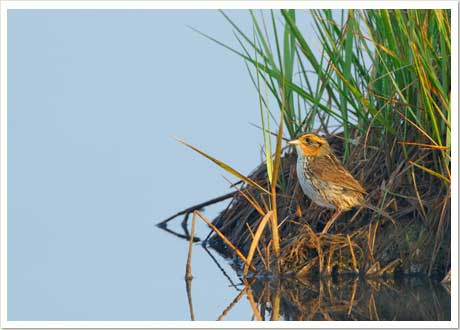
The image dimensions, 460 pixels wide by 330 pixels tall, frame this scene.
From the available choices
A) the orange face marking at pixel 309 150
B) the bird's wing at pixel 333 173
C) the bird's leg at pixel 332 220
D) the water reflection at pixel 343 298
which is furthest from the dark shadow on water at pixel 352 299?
Result: the orange face marking at pixel 309 150

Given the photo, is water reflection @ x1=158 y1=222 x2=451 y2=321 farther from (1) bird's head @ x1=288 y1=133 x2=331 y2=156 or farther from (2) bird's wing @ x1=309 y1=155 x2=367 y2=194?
(1) bird's head @ x1=288 y1=133 x2=331 y2=156

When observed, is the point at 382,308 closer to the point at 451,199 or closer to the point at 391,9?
the point at 451,199

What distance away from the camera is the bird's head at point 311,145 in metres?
10.8

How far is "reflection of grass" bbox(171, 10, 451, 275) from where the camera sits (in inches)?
394

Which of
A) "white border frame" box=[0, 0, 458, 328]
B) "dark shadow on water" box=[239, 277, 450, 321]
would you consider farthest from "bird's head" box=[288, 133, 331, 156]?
"dark shadow on water" box=[239, 277, 450, 321]

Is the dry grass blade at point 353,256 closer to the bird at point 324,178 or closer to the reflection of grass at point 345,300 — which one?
the reflection of grass at point 345,300

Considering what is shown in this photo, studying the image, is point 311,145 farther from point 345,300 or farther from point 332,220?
point 345,300

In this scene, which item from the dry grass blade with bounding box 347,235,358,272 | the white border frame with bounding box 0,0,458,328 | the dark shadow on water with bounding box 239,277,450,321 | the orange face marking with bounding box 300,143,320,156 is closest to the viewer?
the white border frame with bounding box 0,0,458,328

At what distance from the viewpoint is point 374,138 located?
1077 cm

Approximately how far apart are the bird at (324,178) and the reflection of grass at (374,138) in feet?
0.49

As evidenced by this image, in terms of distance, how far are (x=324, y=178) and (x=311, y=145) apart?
364 mm

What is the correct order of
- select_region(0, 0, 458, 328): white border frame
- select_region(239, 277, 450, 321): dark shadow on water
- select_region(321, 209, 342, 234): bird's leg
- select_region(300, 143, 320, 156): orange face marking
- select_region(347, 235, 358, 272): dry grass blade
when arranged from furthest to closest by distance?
select_region(300, 143, 320, 156): orange face marking < select_region(321, 209, 342, 234): bird's leg < select_region(347, 235, 358, 272): dry grass blade < select_region(239, 277, 450, 321): dark shadow on water < select_region(0, 0, 458, 328): white border frame

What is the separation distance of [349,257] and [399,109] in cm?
129

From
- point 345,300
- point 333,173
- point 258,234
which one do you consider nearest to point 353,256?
point 345,300
